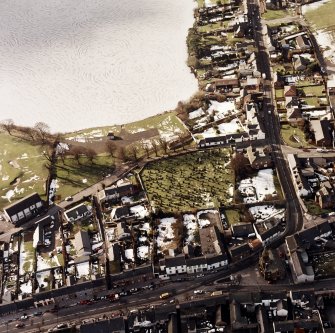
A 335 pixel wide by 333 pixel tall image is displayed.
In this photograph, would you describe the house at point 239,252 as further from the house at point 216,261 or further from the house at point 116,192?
the house at point 116,192

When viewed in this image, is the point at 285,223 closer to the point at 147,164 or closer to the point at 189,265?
the point at 189,265

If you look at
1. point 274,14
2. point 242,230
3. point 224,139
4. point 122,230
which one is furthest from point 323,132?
point 274,14

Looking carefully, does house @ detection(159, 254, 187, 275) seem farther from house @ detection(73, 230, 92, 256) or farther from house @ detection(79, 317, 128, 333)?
house @ detection(73, 230, 92, 256)

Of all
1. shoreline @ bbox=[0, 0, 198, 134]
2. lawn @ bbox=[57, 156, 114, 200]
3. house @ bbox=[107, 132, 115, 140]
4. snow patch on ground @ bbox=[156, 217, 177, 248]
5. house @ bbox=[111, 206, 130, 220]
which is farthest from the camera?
shoreline @ bbox=[0, 0, 198, 134]

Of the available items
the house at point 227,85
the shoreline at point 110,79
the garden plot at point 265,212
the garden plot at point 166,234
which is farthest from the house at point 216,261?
the house at point 227,85

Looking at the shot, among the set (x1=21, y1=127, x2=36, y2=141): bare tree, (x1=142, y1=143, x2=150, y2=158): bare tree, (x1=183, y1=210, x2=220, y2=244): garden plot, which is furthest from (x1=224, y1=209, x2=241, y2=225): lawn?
(x1=21, y1=127, x2=36, y2=141): bare tree

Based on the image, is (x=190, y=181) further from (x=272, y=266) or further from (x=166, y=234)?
(x=272, y=266)
